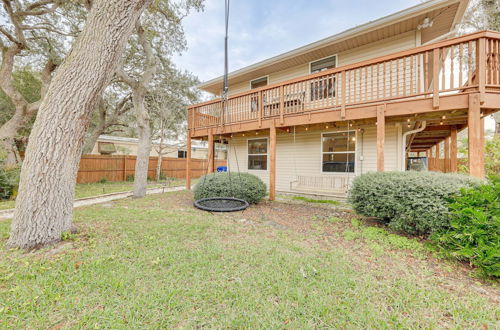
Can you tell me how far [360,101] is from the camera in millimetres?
5336

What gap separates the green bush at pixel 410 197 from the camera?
3.21m

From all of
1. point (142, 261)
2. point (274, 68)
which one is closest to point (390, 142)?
point (274, 68)

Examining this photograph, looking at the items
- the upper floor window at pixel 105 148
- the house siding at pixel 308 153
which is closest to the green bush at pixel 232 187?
the house siding at pixel 308 153

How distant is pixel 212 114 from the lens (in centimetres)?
844

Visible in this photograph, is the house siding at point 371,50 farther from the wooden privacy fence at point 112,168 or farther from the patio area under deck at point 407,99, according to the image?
the wooden privacy fence at point 112,168

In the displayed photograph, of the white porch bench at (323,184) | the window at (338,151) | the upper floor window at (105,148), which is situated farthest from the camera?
the upper floor window at (105,148)

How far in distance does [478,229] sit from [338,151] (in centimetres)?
501

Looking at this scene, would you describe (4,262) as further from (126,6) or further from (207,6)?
(207,6)

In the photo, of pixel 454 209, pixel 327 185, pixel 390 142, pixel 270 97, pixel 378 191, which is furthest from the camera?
pixel 327 185

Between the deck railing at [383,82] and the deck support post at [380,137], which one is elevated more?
the deck railing at [383,82]

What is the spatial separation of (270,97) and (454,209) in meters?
5.47

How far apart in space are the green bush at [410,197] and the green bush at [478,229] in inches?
8.3

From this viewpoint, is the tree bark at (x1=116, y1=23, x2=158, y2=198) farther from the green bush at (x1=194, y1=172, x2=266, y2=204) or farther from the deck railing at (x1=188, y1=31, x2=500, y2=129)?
the green bush at (x1=194, y1=172, x2=266, y2=204)

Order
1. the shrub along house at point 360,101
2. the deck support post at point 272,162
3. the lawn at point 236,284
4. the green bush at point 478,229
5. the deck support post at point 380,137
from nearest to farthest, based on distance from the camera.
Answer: the lawn at point 236,284 < the green bush at point 478,229 < the shrub along house at point 360,101 < the deck support post at point 380,137 < the deck support post at point 272,162
